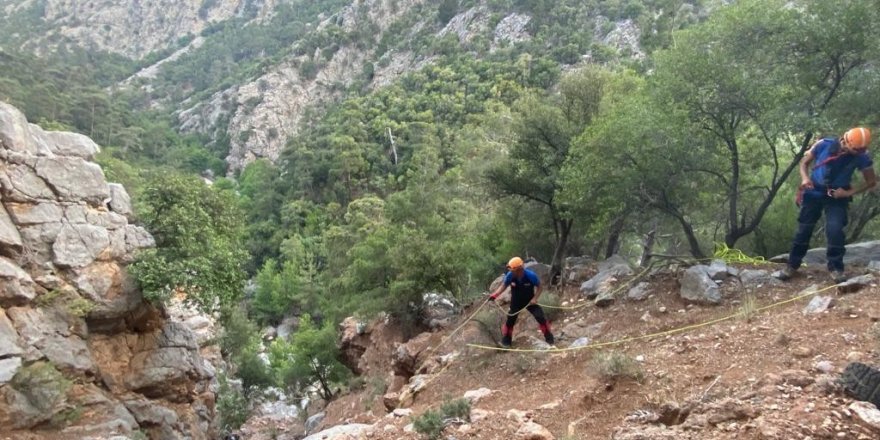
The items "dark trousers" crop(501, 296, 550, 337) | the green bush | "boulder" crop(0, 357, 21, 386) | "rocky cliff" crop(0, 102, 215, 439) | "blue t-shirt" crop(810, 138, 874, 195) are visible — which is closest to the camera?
the green bush

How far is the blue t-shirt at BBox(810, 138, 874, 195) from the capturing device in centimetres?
786

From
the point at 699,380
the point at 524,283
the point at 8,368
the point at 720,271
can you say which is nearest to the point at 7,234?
the point at 8,368

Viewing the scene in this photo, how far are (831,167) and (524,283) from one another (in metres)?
4.70

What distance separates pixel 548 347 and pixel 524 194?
5.84 m

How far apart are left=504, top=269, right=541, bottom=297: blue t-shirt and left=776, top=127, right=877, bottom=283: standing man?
402 cm

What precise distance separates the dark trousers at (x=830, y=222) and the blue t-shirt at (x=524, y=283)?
401 centimetres

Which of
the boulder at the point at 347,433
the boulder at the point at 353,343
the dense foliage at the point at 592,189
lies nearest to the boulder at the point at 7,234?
the dense foliage at the point at 592,189

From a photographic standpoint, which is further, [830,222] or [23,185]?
[23,185]

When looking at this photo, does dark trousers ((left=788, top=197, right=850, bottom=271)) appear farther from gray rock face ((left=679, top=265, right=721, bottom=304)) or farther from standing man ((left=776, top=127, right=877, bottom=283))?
gray rock face ((left=679, top=265, right=721, bottom=304))

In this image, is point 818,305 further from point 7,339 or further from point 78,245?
point 78,245

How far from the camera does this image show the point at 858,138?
24.6ft

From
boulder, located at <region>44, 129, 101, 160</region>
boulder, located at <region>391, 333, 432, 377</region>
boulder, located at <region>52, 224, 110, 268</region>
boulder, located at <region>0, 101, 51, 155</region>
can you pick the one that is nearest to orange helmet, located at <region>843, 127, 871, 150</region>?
boulder, located at <region>391, 333, 432, 377</region>

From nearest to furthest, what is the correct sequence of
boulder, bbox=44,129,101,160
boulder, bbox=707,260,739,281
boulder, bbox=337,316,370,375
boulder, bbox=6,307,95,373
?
boulder, bbox=707,260,739,281 < boulder, bbox=6,307,95,373 < boulder, bbox=44,129,101,160 < boulder, bbox=337,316,370,375

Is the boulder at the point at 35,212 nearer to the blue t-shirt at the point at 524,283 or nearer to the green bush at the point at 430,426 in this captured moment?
the blue t-shirt at the point at 524,283
